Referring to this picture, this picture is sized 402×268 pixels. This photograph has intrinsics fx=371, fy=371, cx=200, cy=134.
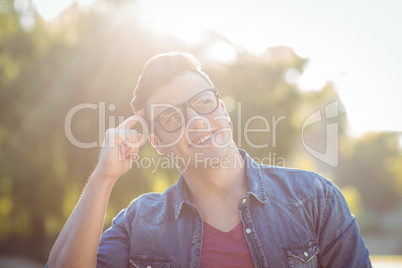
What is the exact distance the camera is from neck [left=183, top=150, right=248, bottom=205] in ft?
Result: 9.39

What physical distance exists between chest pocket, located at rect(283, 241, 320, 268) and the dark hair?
1579 millimetres

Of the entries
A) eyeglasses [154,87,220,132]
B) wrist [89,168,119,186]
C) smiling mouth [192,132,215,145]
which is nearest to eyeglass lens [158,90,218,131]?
eyeglasses [154,87,220,132]

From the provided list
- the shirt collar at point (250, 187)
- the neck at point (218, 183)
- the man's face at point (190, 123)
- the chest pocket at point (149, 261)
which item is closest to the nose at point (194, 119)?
the man's face at point (190, 123)

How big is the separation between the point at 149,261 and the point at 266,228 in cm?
90

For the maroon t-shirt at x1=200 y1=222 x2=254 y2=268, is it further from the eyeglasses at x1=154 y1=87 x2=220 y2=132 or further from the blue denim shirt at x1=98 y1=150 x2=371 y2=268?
the eyeglasses at x1=154 y1=87 x2=220 y2=132

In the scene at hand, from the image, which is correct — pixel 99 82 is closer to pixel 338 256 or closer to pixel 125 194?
pixel 125 194

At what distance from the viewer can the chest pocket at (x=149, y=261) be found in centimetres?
273

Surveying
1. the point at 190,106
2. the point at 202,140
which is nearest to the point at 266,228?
the point at 202,140

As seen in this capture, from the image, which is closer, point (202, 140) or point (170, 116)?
point (202, 140)

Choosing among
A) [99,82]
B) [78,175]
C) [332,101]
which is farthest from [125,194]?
[332,101]

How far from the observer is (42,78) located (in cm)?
1380

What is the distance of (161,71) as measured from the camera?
10.4 ft

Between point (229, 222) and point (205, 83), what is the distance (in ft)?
3.91

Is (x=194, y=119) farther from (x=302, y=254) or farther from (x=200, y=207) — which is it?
(x=302, y=254)
